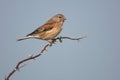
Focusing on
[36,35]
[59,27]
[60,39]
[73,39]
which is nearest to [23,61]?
[73,39]

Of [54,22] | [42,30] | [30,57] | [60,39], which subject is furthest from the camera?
[54,22]

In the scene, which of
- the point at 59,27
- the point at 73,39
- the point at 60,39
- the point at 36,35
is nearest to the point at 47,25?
the point at 59,27

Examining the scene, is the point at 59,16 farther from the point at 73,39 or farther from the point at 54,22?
the point at 73,39

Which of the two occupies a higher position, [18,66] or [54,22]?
[18,66]

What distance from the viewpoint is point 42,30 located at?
8.28 metres

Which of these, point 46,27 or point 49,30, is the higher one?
point 46,27

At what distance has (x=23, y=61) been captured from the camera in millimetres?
2209

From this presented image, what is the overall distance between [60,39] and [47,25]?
18.9 ft

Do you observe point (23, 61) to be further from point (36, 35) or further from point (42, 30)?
point (42, 30)

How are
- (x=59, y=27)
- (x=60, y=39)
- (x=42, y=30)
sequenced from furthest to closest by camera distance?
(x=59, y=27) → (x=42, y=30) → (x=60, y=39)

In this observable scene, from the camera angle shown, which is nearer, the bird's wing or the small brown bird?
the small brown bird

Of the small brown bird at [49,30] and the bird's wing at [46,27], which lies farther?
the bird's wing at [46,27]

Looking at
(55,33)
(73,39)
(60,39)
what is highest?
(73,39)

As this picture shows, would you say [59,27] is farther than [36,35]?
Yes
